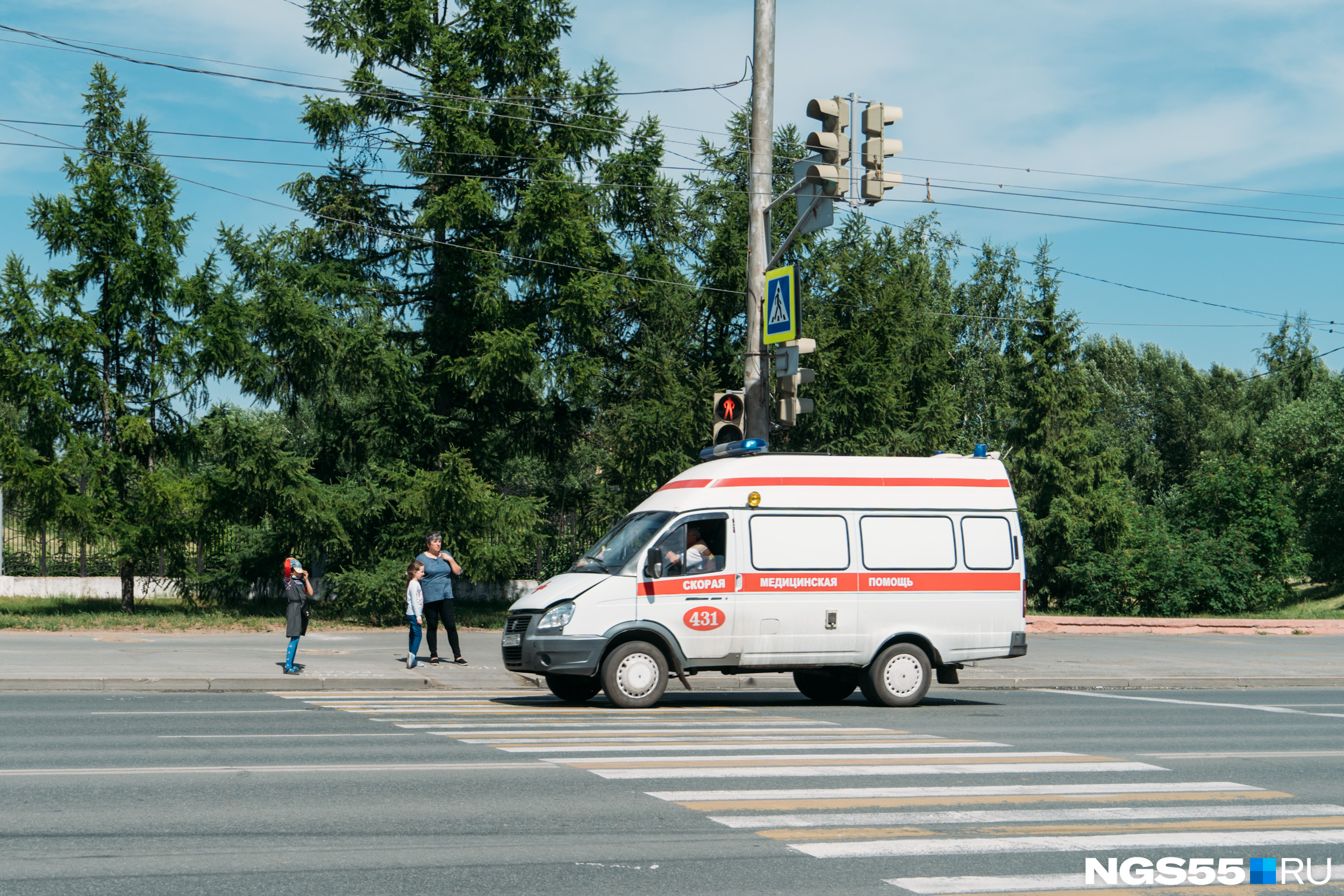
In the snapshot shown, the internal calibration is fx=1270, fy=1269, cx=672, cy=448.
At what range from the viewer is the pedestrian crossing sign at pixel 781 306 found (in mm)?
15805

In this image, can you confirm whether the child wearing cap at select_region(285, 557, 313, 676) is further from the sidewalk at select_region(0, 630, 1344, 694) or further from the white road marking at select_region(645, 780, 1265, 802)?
the white road marking at select_region(645, 780, 1265, 802)

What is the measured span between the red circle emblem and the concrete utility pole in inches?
122

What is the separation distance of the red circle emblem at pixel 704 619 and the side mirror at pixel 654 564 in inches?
22.0

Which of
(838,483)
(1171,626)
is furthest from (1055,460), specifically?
(838,483)

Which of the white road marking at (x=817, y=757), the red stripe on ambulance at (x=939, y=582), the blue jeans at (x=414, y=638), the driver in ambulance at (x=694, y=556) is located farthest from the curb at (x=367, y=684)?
the white road marking at (x=817, y=757)

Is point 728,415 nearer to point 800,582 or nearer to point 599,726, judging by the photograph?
point 800,582

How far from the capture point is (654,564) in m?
14.0

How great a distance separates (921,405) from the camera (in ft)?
115

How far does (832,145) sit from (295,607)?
9.28 metres

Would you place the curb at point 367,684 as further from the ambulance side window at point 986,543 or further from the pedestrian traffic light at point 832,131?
the pedestrian traffic light at point 832,131

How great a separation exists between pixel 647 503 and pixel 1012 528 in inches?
177

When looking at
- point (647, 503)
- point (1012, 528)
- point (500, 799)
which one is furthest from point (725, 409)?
point (500, 799)

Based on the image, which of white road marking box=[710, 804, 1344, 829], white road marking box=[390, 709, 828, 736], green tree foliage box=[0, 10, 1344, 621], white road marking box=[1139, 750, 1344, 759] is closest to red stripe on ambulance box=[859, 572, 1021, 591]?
white road marking box=[390, 709, 828, 736]

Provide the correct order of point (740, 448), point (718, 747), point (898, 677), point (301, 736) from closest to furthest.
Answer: point (718, 747), point (301, 736), point (898, 677), point (740, 448)
